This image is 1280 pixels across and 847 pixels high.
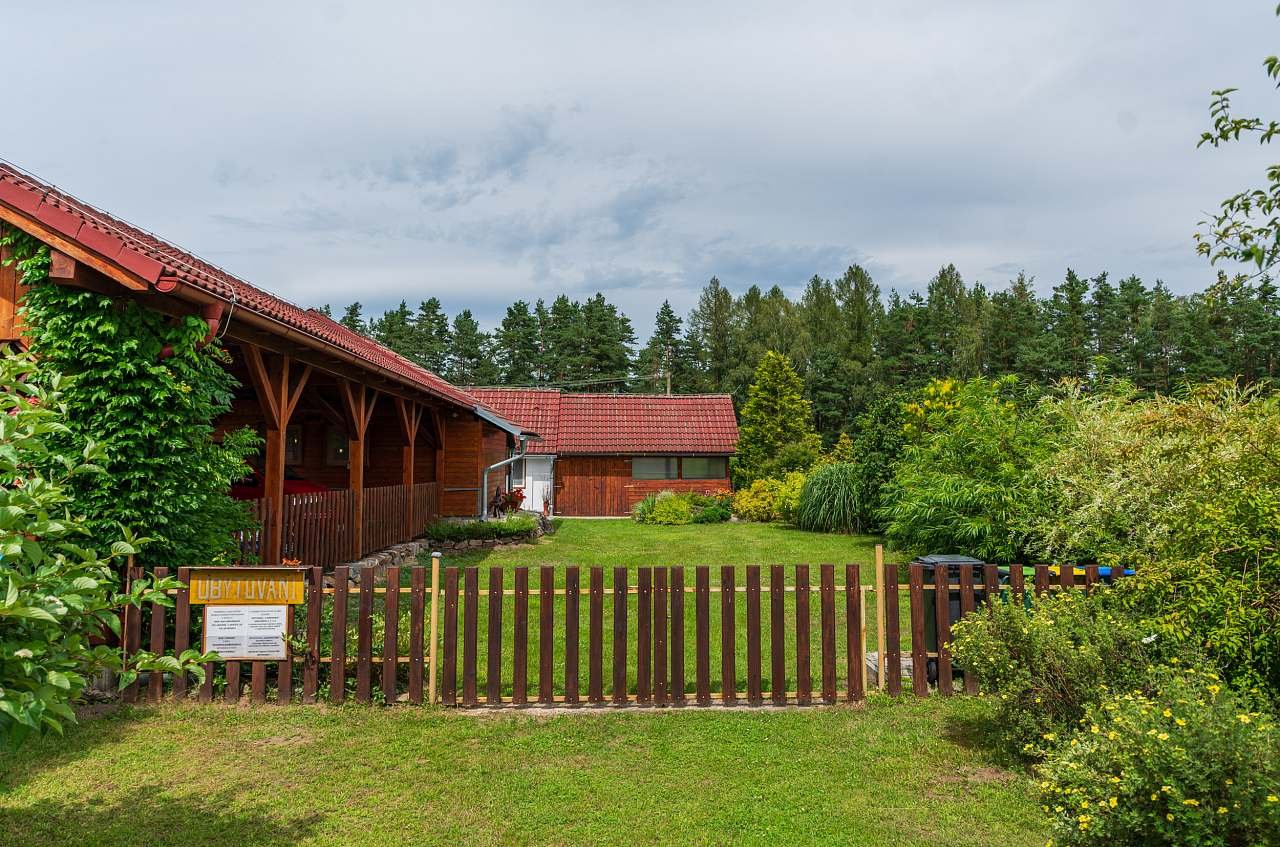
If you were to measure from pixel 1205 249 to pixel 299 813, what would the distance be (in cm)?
563

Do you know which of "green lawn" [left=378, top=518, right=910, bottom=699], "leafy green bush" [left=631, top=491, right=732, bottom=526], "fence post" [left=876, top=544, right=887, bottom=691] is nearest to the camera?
"fence post" [left=876, top=544, right=887, bottom=691]

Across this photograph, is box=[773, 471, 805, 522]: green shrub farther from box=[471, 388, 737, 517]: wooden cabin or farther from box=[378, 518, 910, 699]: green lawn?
box=[471, 388, 737, 517]: wooden cabin

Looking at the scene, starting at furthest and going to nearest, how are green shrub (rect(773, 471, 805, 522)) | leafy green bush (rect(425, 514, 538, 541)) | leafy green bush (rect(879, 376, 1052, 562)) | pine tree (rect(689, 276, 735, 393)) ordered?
pine tree (rect(689, 276, 735, 393)) → green shrub (rect(773, 471, 805, 522)) → leafy green bush (rect(425, 514, 538, 541)) → leafy green bush (rect(879, 376, 1052, 562))

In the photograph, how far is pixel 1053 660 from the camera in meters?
4.68

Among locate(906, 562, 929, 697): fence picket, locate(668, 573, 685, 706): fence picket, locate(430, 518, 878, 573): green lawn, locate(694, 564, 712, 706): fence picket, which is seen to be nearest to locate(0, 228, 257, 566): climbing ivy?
locate(668, 573, 685, 706): fence picket

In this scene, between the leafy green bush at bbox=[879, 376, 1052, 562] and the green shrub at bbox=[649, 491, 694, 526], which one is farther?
the green shrub at bbox=[649, 491, 694, 526]

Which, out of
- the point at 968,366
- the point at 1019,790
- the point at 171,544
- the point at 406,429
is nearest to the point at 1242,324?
the point at 968,366

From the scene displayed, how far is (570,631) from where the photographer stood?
5.70 m

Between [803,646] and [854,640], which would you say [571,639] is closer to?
[803,646]

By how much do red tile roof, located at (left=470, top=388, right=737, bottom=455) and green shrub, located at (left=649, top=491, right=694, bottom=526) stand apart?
163 inches

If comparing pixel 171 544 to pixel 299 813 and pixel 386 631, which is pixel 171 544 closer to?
pixel 386 631

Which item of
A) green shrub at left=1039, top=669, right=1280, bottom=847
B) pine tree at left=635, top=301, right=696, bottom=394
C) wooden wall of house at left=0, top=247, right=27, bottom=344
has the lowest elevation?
green shrub at left=1039, top=669, right=1280, bottom=847

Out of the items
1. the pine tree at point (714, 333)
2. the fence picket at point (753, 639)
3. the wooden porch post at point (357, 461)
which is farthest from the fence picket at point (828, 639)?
the pine tree at point (714, 333)

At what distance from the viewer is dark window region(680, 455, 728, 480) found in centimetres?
2975
